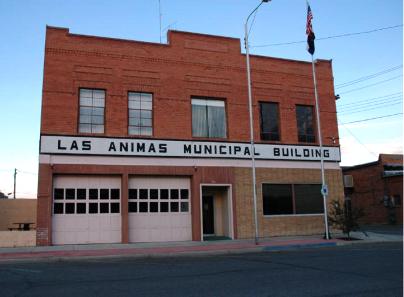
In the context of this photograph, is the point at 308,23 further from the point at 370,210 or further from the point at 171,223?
the point at 370,210

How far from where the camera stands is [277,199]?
23.4 meters

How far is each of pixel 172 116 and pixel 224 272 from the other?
38.9ft

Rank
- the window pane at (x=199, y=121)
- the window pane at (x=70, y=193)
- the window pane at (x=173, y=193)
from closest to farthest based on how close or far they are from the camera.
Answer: the window pane at (x=70, y=193) < the window pane at (x=173, y=193) < the window pane at (x=199, y=121)

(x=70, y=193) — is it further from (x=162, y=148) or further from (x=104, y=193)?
(x=162, y=148)

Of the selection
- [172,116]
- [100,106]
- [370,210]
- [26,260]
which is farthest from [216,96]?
[370,210]

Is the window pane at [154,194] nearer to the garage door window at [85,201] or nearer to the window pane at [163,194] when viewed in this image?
the window pane at [163,194]

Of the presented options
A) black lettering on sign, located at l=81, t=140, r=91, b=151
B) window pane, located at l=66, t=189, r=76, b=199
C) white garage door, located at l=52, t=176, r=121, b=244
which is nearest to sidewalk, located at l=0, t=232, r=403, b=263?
white garage door, located at l=52, t=176, r=121, b=244

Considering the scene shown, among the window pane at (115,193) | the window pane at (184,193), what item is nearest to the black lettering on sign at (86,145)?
the window pane at (115,193)

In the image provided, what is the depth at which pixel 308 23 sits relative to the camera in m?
22.8

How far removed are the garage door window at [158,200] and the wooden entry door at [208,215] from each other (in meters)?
1.39

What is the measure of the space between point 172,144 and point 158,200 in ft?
9.40

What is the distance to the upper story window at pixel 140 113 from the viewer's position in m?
21.6

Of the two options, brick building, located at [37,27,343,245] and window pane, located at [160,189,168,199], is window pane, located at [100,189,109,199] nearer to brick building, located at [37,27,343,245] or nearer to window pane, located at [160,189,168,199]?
brick building, located at [37,27,343,245]

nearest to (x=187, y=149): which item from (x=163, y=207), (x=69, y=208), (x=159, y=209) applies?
(x=163, y=207)
